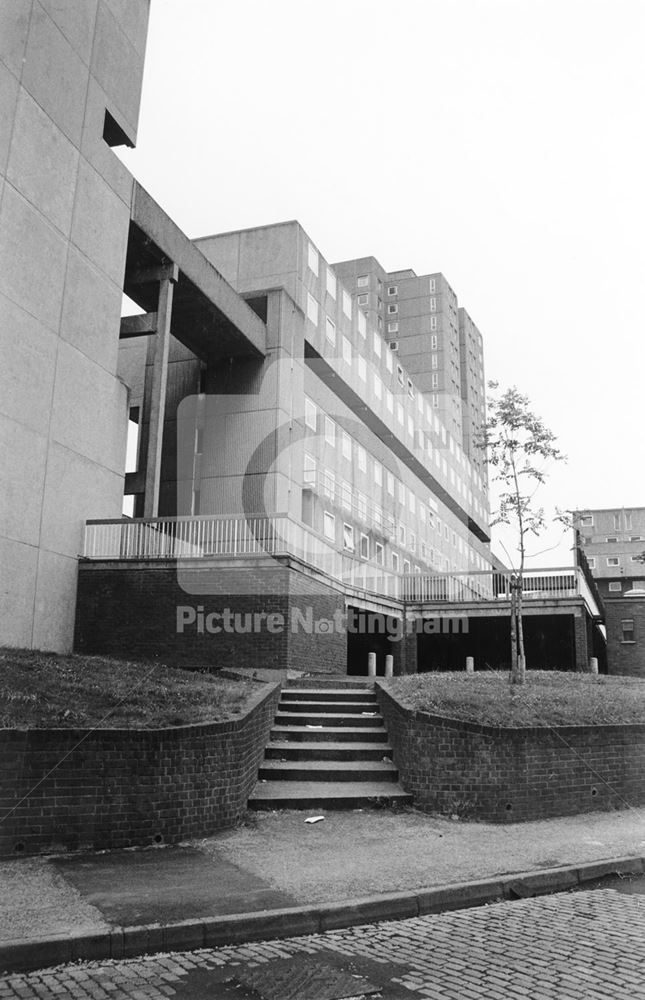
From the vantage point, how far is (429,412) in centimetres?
5191

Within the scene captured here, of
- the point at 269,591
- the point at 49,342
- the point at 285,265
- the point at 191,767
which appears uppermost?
the point at 285,265

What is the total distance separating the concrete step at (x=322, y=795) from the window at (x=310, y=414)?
20.6 m

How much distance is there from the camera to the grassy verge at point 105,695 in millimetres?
8430

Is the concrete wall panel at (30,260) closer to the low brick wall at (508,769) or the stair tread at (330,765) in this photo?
the stair tread at (330,765)

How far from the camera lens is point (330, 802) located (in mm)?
9297

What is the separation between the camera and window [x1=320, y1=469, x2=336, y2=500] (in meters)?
30.6

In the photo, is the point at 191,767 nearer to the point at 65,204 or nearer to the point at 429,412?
the point at 65,204

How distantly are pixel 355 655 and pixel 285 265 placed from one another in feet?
49.7

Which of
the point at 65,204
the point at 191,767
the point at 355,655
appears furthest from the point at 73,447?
the point at 355,655

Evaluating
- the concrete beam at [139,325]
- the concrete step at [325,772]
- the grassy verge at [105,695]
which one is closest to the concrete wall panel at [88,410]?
the concrete beam at [139,325]

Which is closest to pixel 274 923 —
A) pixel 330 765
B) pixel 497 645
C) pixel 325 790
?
pixel 325 790

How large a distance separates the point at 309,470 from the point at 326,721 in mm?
18168

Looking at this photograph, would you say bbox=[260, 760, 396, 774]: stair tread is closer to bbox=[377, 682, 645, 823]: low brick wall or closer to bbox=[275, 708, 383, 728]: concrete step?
bbox=[377, 682, 645, 823]: low brick wall

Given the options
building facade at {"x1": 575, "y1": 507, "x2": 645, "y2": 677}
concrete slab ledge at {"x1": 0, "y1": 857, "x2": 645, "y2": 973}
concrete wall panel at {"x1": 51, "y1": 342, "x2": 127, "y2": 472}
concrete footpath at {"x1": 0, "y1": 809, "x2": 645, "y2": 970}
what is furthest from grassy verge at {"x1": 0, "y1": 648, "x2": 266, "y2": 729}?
building facade at {"x1": 575, "y1": 507, "x2": 645, "y2": 677}
